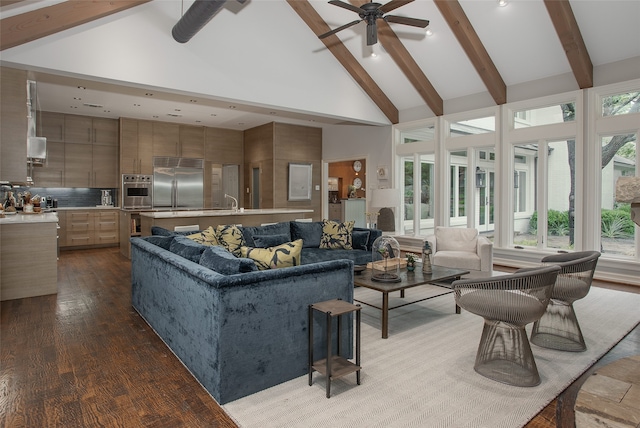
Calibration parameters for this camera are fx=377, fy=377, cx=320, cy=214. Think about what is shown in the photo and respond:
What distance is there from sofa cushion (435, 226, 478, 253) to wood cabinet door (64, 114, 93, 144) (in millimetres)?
8037

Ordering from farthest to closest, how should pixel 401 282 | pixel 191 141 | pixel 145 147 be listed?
1. pixel 191 141
2. pixel 145 147
3. pixel 401 282

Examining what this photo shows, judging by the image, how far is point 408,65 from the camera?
6879 millimetres

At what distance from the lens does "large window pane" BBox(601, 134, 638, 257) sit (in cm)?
546

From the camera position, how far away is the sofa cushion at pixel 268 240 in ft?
15.0

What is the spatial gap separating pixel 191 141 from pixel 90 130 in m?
2.23

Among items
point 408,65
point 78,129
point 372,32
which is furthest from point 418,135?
point 78,129

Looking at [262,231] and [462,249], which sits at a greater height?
[262,231]

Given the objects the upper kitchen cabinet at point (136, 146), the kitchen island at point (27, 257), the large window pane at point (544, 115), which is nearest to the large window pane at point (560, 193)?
the large window pane at point (544, 115)

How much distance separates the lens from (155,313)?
333 cm

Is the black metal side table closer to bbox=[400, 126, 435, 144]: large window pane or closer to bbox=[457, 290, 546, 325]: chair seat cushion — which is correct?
bbox=[457, 290, 546, 325]: chair seat cushion

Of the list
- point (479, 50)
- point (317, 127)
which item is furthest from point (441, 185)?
point (317, 127)

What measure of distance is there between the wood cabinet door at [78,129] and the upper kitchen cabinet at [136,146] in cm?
74

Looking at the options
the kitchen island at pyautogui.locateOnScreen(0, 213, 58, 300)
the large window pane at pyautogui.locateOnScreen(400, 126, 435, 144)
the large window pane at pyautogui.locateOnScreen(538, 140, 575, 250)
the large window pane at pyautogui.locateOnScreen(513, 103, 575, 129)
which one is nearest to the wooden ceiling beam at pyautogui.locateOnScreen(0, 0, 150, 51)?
the kitchen island at pyautogui.locateOnScreen(0, 213, 58, 300)

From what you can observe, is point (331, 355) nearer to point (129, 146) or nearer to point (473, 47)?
point (473, 47)
